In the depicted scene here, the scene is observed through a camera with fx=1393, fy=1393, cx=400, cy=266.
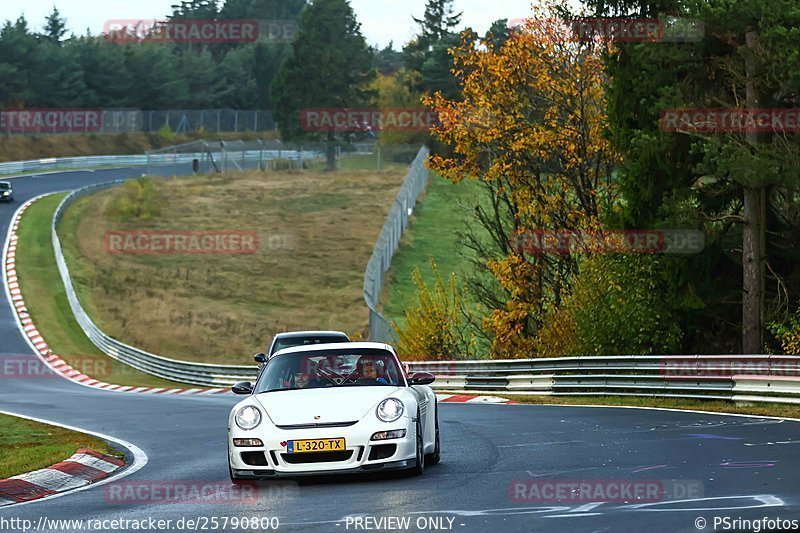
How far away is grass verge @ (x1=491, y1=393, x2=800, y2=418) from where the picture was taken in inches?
796

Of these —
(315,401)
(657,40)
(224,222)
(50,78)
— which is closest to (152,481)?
(315,401)

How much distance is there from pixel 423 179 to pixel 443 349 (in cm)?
4304

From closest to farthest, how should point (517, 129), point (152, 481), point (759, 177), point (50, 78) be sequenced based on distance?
point (152, 481), point (759, 177), point (517, 129), point (50, 78)

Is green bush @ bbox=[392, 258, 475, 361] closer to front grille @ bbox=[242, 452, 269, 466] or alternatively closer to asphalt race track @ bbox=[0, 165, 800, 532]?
asphalt race track @ bbox=[0, 165, 800, 532]

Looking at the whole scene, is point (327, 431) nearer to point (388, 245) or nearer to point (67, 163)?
point (388, 245)

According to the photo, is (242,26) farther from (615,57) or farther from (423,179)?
(615,57)

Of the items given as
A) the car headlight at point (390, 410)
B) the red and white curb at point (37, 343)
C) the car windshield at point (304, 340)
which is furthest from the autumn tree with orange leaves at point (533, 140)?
the car headlight at point (390, 410)

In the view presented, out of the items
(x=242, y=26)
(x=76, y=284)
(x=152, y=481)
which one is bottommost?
(x=76, y=284)

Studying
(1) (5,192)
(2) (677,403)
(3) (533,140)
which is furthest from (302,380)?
(1) (5,192)

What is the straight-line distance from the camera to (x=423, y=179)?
79625mm

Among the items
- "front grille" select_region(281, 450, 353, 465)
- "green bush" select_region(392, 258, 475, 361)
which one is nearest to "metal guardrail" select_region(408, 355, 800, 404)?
"green bush" select_region(392, 258, 475, 361)

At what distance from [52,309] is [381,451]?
45.7 m

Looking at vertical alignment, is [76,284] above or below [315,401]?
below

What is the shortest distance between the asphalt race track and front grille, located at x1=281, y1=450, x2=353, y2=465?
0.83ft
